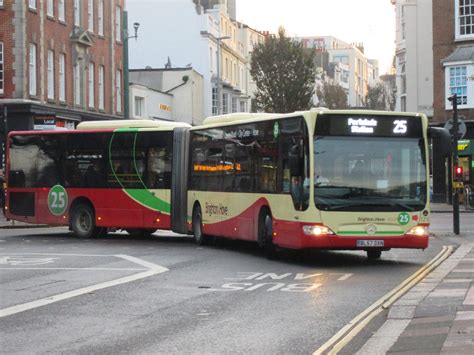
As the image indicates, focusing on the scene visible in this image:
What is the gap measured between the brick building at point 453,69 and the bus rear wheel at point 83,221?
86.7 feet

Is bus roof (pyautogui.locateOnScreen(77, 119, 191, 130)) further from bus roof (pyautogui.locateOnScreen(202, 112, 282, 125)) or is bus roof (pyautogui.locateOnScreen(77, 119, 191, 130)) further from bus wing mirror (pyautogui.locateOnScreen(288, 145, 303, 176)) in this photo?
bus wing mirror (pyautogui.locateOnScreen(288, 145, 303, 176))

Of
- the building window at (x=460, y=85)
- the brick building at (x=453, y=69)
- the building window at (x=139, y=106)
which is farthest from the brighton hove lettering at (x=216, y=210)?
the building window at (x=139, y=106)

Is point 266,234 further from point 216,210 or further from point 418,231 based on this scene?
point 418,231

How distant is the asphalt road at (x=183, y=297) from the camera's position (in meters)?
8.69

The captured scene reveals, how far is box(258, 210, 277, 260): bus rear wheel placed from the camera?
1728 cm

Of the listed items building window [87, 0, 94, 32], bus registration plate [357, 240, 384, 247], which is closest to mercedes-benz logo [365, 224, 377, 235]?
bus registration plate [357, 240, 384, 247]

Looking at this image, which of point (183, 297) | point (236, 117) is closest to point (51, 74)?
point (236, 117)

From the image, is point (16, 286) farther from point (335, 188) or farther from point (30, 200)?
point (30, 200)

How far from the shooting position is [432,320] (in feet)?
30.1

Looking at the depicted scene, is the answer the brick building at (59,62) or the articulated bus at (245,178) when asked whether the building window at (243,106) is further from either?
the articulated bus at (245,178)

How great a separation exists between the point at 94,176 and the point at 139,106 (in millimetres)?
32166

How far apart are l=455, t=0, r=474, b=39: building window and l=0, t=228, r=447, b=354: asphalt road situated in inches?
1167

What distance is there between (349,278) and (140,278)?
339 cm

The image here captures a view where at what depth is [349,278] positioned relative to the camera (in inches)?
556
